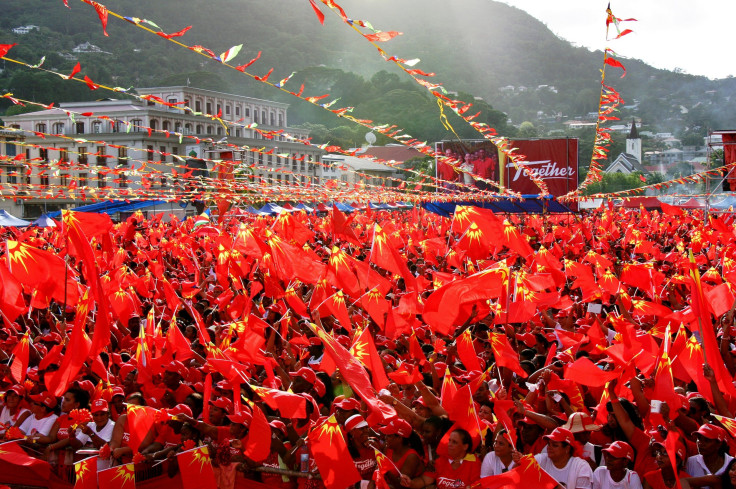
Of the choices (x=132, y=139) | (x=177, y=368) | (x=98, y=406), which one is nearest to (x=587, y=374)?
(x=177, y=368)

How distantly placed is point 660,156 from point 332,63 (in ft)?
175

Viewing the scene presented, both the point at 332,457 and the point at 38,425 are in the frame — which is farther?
the point at 38,425

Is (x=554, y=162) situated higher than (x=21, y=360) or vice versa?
(x=554, y=162)

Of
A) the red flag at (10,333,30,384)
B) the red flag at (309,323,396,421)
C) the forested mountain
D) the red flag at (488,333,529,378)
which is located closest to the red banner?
the red flag at (488,333,529,378)

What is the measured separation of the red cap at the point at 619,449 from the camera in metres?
4.03

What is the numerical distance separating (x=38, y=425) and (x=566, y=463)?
12.2 feet

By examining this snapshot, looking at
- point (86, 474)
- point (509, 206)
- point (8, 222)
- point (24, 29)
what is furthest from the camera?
point (24, 29)

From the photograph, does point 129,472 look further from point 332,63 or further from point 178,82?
point 332,63

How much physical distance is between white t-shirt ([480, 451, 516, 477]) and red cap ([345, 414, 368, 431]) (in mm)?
742

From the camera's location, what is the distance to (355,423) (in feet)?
14.6

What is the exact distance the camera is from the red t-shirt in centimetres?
428

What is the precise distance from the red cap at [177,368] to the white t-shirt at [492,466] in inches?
101

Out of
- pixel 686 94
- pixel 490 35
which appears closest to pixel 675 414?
pixel 686 94

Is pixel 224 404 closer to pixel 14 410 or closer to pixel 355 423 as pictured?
pixel 355 423
